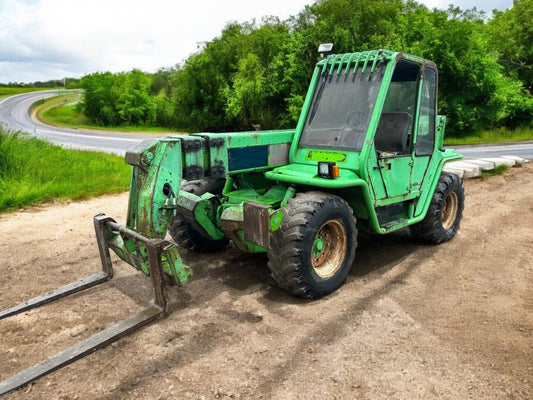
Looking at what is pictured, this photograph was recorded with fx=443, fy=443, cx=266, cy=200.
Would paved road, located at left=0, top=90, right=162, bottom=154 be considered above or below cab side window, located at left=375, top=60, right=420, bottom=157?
below

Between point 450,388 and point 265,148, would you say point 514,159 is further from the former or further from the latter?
point 450,388

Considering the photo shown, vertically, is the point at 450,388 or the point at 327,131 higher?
the point at 327,131

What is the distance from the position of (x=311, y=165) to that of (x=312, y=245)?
41.3 inches

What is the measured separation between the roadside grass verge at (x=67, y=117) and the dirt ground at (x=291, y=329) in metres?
26.4

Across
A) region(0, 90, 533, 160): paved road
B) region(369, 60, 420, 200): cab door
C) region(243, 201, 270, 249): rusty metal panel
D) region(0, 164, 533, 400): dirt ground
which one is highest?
region(369, 60, 420, 200): cab door

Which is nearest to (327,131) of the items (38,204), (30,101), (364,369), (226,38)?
(364,369)

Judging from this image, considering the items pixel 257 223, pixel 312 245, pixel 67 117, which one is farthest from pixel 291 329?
pixel 67 117

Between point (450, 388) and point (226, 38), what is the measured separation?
32.3 metres

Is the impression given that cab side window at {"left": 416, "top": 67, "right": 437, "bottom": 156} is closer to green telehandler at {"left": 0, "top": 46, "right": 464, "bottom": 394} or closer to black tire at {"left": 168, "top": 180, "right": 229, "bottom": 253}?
green telehandler at {"left": 0, "top": 46, "right": 464, "bottom": 394}

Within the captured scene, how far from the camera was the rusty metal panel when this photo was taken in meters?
3.89

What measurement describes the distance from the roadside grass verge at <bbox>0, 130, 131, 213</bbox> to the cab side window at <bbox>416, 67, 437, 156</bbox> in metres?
6.66

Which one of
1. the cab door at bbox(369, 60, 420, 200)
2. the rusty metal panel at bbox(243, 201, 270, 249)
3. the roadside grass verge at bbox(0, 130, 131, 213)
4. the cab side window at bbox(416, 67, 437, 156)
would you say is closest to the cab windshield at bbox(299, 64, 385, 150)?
the cab door at bbox(369, 60, 420, 200)

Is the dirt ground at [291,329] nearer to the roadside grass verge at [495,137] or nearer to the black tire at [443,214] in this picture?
the black tire at [443,214]

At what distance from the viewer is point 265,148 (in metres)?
4.71
